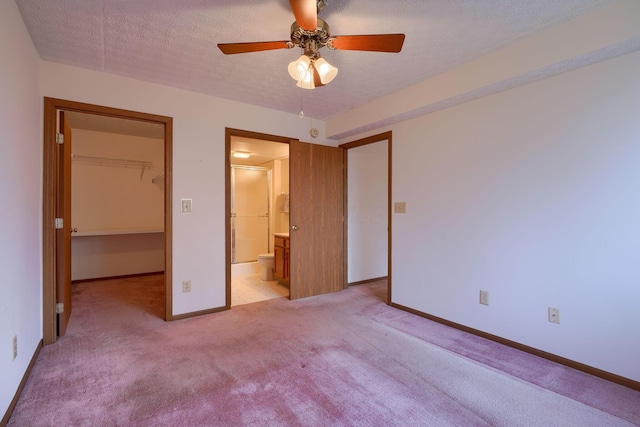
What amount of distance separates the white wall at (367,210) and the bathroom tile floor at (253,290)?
3.57 ft

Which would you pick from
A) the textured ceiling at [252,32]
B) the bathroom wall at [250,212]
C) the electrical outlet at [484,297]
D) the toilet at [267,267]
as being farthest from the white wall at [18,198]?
the bathroom wall at [250,212]

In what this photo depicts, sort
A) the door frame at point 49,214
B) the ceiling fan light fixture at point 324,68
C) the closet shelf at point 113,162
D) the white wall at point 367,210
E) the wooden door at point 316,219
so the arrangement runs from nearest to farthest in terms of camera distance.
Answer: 1. the ceiling fan light fixture at point 324,68
2. the door frame at point 49,214
3. the wooden door at point 316,219
4. the white wall at point 367,210
5. the closet shelf at point 113,162

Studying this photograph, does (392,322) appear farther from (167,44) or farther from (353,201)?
(167,44)

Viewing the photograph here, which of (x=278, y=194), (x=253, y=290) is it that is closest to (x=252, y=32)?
(x=253, y=290)

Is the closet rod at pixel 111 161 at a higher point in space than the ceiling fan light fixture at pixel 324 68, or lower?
lower

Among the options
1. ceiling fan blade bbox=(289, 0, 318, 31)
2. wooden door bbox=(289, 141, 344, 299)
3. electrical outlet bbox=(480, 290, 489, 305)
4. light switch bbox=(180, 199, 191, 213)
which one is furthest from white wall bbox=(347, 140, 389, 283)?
ceiling fan blade bbox=(289, 0, 318, 31)

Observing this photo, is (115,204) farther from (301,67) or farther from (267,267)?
(301,67)

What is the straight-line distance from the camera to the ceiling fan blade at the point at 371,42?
1.65 meters

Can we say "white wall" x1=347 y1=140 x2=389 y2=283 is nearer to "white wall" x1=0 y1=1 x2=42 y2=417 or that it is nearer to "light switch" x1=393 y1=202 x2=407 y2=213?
"light switch" x1=393 y1=202 x2=407 y2=213

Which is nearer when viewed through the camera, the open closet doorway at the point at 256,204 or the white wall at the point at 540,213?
the white wall at the point at 540,213

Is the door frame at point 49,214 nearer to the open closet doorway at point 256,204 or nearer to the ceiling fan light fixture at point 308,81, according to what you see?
the ceiling fan light fixture at point 308,81

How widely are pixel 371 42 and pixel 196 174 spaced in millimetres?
2228

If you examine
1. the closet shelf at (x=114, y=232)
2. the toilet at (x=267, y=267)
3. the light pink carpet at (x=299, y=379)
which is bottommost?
the light pink carpet at (x=299, y=379)

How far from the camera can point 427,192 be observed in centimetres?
310
